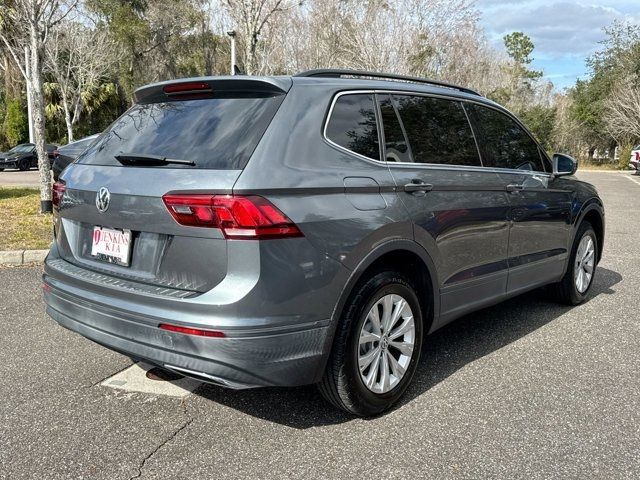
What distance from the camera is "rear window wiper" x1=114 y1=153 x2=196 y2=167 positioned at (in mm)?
2828

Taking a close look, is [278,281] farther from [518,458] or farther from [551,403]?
[551,403]

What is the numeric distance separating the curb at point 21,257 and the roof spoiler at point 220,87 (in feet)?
14.5

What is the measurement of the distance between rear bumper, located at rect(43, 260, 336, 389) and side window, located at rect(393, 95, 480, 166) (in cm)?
139

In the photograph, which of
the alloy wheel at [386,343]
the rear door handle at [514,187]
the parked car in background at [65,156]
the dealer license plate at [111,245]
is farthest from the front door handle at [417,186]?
the parked car in background at [65,156]

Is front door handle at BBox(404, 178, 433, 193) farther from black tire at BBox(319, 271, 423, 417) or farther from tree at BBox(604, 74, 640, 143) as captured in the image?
tree at BBox(604, 74, 640, 143)

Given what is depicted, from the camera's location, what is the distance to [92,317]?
298 centimetres

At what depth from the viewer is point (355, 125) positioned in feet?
10.5

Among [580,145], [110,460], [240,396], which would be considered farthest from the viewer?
[580,145]

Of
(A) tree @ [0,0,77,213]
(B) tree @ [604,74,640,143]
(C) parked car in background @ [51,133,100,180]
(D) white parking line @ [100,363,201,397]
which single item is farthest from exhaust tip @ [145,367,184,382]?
(B) tree @ [604,74,640,143]

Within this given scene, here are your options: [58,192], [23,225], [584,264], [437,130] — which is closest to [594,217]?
[584,264]

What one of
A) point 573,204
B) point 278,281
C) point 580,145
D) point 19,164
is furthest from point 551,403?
point 580,145

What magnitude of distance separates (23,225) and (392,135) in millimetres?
7523

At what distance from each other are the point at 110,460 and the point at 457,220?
2339 millimetres

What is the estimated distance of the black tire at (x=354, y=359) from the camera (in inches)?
115
